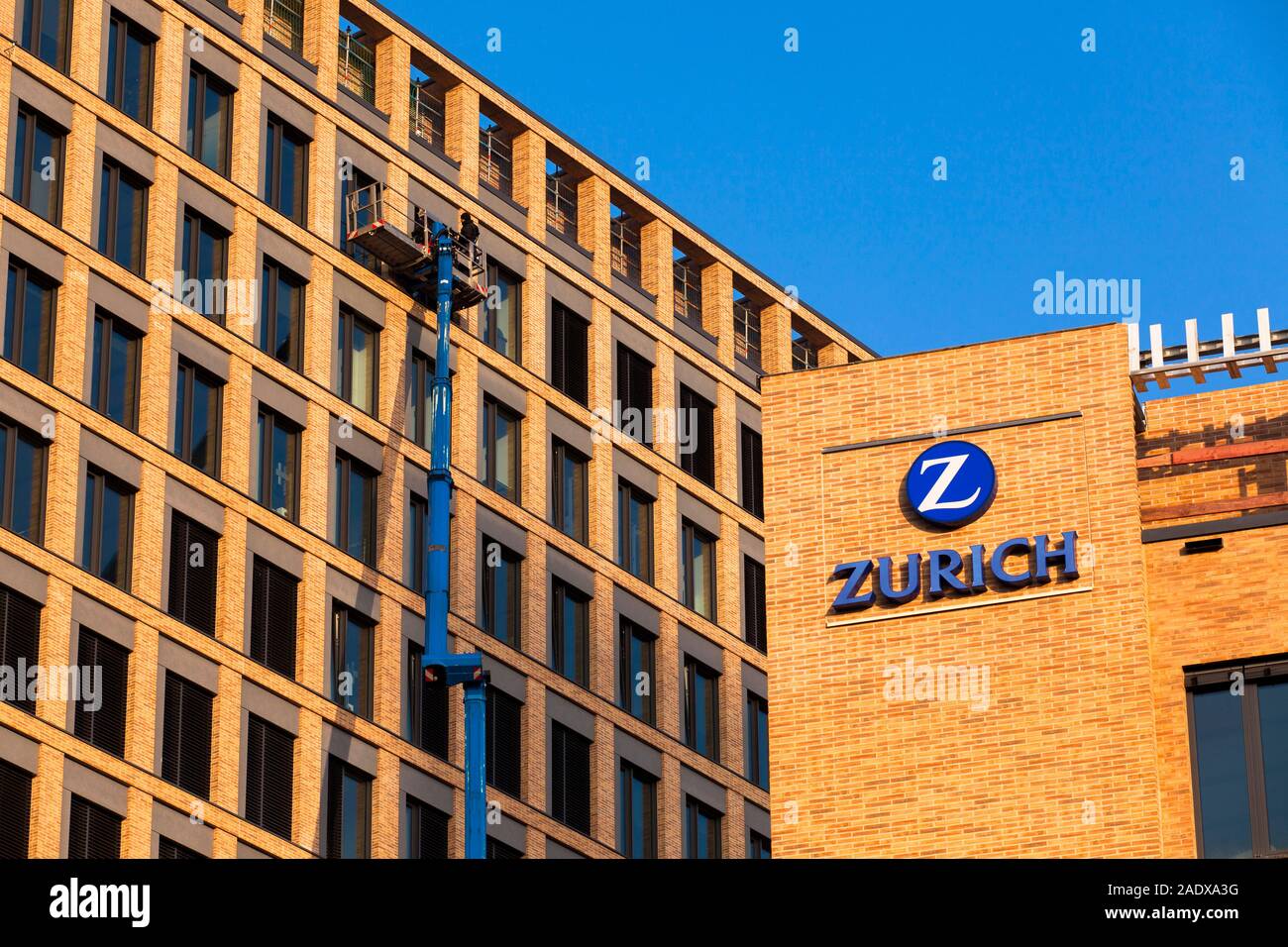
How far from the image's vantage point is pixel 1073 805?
32.5 m

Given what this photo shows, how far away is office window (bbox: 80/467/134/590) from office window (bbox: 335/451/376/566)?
6.56m

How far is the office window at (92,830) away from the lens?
47844 mm

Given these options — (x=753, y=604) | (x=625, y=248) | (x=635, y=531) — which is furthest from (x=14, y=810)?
(x=625, y=248)

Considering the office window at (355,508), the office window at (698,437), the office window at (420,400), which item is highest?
the office window at (698,437)

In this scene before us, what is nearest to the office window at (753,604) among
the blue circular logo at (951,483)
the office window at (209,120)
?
the office window at (209,120)

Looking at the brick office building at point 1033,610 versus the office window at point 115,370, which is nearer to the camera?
the brick office building at point 1033,610

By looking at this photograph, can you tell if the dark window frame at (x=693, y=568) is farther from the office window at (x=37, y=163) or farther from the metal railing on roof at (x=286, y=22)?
the office window at (x=37, y=163)

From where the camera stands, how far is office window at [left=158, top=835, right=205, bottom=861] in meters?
49.4

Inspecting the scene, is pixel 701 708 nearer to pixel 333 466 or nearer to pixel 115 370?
pixel 333 466

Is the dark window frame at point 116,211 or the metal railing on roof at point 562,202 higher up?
the metal railing on roof at point 562,202

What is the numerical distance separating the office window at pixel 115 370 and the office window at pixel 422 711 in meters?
9.40

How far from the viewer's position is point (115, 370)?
5206 centimetres

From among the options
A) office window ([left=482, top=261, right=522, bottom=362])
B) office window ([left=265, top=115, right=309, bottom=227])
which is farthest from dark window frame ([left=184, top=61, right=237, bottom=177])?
office window ([left=482, top=261, right=522, bottom=362])
